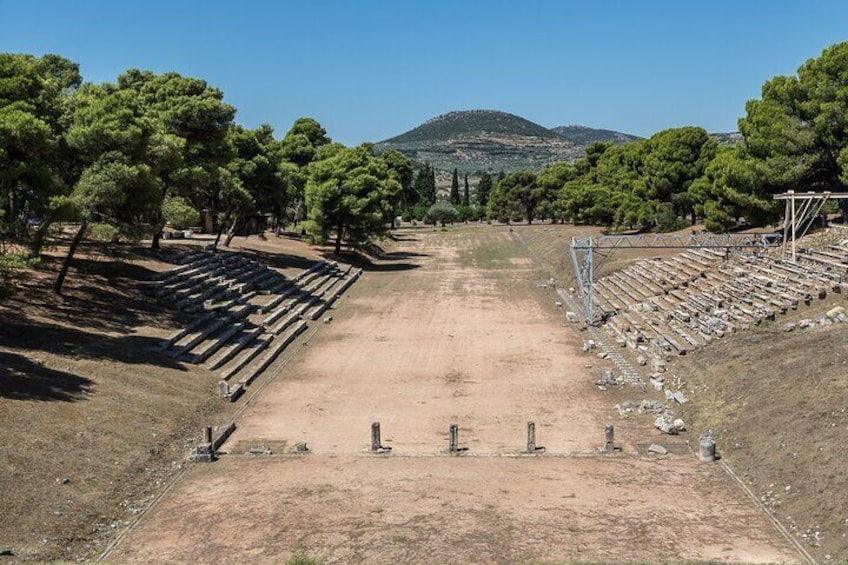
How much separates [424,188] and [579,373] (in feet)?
419

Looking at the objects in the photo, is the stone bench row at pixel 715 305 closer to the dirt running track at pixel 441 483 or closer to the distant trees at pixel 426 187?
the dirt running track at pixel 441 483

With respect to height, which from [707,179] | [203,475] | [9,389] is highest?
[707,179]

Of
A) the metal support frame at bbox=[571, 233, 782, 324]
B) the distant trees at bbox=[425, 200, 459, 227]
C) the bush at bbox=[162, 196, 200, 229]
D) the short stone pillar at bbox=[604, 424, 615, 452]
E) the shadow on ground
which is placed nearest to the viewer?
the shadow on ground

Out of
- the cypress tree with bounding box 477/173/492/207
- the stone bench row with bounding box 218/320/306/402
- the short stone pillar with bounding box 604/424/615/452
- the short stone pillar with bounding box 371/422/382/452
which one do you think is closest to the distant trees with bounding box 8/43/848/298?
the stone bench row with bounding box 218/320/306/402

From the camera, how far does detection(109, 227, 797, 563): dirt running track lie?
1742 cm

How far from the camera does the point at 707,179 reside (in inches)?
2562

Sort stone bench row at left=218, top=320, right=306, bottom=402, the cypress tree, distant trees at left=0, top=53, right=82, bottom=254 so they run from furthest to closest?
the cypress tree, stone bench row at left=218, top=320, right=306, bottom=402, distant trees at left=0, top=53, right=82, bottom=254

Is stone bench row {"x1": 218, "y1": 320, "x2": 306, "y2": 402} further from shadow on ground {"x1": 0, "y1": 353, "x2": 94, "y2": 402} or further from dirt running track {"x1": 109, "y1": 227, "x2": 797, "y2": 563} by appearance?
shadow on ground {"x1": 0, "y1": 353, "x2": 94, "y2": 402}

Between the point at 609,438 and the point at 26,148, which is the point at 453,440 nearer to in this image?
the point at 609,438

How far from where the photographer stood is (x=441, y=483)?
21.3 metres

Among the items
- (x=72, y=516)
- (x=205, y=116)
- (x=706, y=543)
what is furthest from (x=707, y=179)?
(x=72, y=516)

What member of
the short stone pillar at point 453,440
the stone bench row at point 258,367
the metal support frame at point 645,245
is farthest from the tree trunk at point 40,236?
the metal support frame at point 645,245

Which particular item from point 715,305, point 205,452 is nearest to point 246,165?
point 715,305

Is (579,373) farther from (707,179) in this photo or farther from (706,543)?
(707,179)
